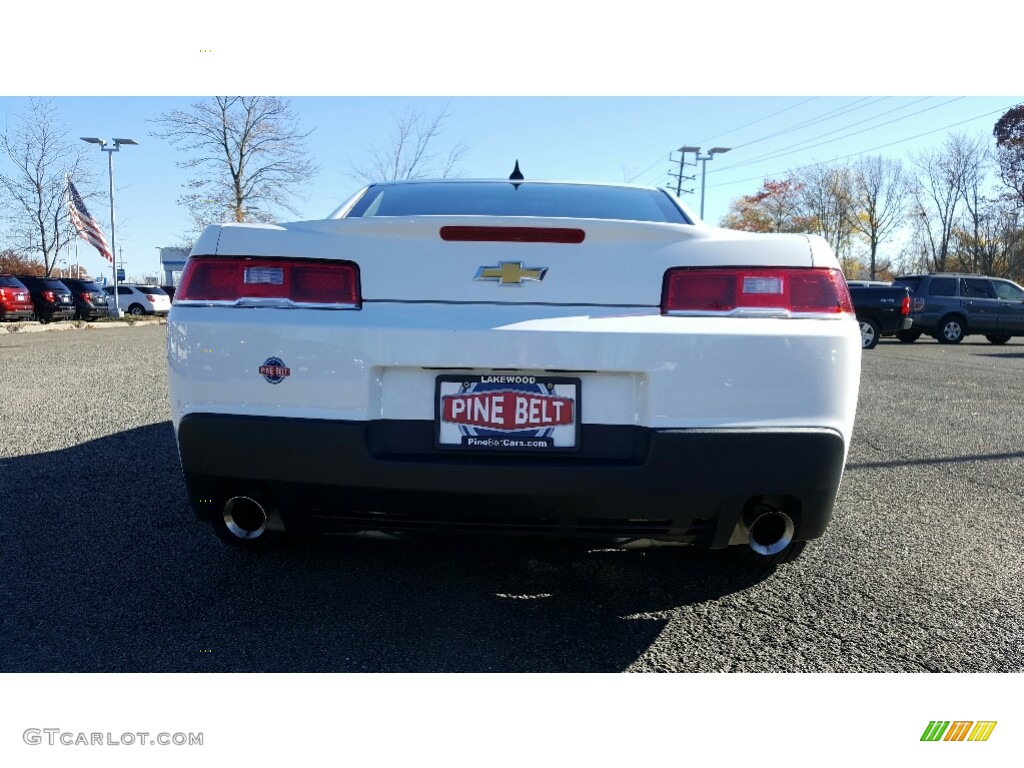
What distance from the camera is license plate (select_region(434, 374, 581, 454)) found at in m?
2.02

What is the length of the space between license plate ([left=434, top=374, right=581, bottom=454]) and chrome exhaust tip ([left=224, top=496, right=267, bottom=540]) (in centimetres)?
75

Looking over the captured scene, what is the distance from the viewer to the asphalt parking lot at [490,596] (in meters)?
2.10

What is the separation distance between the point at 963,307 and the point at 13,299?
25.0 metres

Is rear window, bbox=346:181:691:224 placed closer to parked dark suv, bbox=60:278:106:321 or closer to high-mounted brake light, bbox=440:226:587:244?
high-mounted brake light, bbox=440:226:587:244

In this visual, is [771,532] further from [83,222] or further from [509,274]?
[83,222]

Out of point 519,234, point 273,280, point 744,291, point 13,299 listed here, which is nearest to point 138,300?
point 13,299

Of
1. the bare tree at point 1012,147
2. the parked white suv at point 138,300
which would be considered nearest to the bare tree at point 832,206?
the bare tree at point 1012,147

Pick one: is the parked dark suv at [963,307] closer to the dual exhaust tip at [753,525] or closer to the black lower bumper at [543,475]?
the dual exhaust tip at [753,525]

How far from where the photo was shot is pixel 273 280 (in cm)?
213

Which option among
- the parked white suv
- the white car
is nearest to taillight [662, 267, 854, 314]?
the white car

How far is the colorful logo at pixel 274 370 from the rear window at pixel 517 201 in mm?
817
